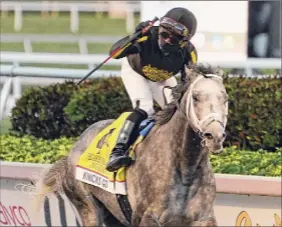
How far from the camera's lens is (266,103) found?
917cm

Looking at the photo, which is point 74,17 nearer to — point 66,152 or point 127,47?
point 66,152

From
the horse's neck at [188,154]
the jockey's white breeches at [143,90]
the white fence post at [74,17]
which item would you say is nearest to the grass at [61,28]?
the white fence post at [74,17]

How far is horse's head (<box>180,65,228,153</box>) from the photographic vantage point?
5.84 meters

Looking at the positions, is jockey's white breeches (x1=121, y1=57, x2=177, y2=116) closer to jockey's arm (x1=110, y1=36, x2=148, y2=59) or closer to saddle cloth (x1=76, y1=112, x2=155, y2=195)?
saddle cloth (x1=76, y1=112, x2=155, y2=195)

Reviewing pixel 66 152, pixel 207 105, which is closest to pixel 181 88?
pixel 207 105

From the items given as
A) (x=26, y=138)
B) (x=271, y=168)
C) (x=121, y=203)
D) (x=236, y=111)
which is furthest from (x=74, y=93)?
(x=121, y=203)

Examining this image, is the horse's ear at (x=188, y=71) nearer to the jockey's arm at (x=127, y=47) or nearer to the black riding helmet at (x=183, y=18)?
the black riding helmet at (x=183, y=18)

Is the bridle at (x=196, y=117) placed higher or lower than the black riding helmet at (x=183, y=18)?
lower

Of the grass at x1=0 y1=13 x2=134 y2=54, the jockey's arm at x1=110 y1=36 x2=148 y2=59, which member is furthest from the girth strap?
the grass at x1=0 y1=13 x2=134 y2=54

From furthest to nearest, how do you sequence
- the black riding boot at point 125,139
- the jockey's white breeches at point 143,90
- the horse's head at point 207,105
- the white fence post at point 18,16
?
the white fence post at point 18,16, the jockey's white breeches at point 143,90, the black riding boot at point 125,139, the horse's head at point 207,105

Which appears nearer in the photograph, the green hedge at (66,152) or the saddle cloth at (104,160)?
the saddle cloth at (104,160)

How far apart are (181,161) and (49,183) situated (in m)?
1.65

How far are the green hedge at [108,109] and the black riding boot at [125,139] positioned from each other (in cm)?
206

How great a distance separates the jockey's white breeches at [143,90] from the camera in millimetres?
7367
